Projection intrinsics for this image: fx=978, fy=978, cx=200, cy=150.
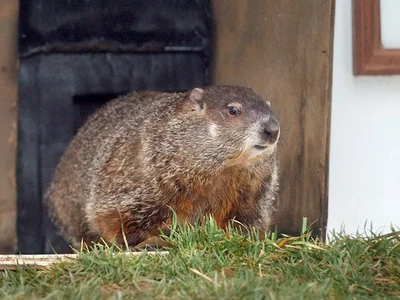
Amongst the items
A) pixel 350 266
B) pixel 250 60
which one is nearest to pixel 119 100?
pixel 250 60

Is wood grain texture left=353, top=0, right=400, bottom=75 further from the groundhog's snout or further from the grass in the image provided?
the grass

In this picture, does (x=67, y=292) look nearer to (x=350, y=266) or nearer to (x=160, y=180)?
(x=350, y=266)

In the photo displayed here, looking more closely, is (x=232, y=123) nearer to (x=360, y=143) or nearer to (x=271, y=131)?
(x=271, y=131)

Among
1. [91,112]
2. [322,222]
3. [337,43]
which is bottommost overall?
[322,222]

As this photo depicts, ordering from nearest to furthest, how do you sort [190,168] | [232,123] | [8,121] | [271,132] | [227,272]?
1. [227,272]
2. [271,132]
3. [232,123]
4. [190,168]
5. [8,121]

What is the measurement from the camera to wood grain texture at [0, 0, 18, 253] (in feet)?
18.8

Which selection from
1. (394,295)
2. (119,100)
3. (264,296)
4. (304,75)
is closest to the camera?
(264,296)

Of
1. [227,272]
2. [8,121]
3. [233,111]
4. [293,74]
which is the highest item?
[293,74]

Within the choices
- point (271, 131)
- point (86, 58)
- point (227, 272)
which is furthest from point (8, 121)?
point (227, 272)

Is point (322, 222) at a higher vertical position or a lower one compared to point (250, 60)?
lower

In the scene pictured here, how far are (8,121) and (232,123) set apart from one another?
1.67 m

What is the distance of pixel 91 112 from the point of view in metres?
6.50

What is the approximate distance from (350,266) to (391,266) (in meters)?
0.17

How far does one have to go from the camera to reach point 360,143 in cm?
571
